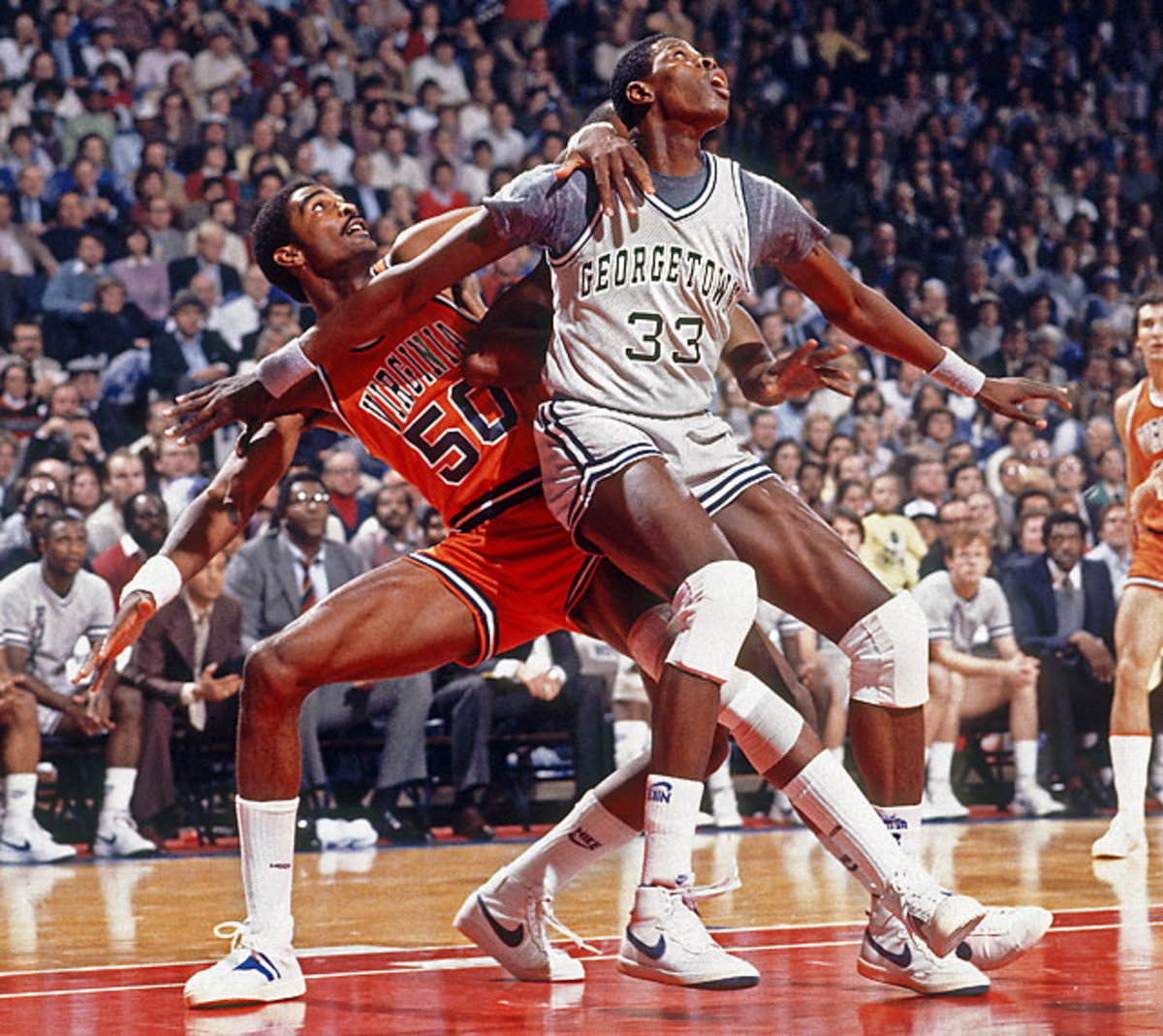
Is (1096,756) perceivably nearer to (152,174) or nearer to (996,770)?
(996,770)

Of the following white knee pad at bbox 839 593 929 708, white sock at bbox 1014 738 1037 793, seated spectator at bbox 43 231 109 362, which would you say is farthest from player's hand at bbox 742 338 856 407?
seated spectator at bbox 43 231 109 362

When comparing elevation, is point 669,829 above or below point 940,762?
below

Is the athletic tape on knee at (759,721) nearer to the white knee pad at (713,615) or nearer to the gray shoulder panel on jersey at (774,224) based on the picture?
the white knee pad at (713,615)

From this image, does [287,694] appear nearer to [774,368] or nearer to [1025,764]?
[774,368]

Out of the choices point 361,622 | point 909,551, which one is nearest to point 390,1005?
point 361,622

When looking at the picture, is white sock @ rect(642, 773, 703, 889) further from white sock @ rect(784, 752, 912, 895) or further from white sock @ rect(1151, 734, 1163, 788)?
white sock @ rect(1151, 734, 1163, 788)

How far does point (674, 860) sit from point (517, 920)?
0.75m

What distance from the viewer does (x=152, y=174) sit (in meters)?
11.7

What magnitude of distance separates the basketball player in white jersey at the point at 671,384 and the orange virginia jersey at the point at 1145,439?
3358 millimetres

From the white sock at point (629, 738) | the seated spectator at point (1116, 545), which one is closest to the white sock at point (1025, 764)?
the seated spectator at point (1116, 545)

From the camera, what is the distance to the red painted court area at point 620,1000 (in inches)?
140

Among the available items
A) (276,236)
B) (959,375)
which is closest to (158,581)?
(276,236)

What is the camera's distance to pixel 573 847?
14.4ft

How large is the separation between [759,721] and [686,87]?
1.41 metres
